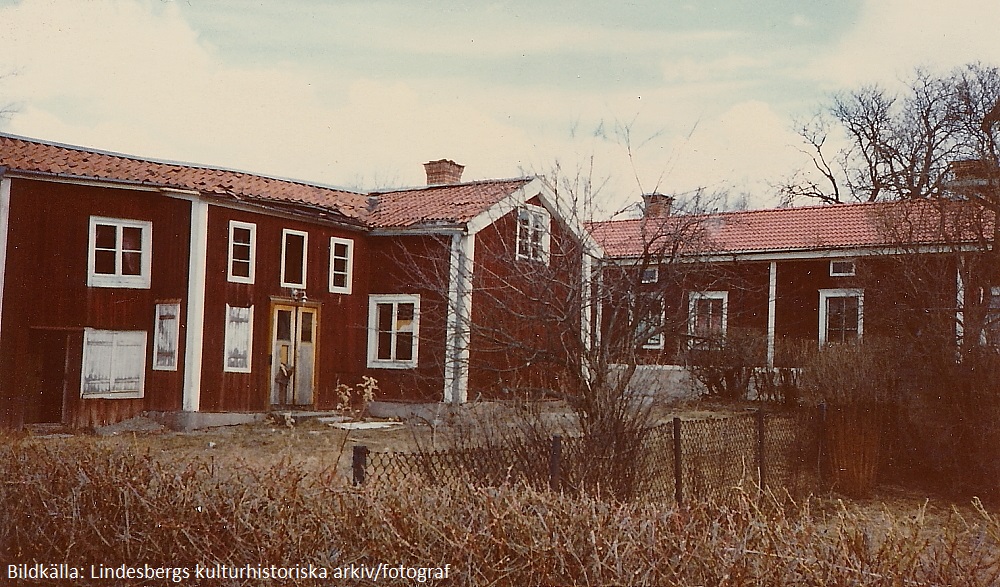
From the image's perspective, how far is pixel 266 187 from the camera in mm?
16594

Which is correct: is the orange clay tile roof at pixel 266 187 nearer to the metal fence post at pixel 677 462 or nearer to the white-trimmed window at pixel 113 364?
the white-trimmed window at pixel 113 364

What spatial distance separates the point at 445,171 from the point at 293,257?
555 cm

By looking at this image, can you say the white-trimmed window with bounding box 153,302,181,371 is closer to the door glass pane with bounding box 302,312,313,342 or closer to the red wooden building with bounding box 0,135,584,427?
the red wooden building with bounding box 0,135,584,427

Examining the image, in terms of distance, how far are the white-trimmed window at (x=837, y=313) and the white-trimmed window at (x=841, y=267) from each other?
410mm

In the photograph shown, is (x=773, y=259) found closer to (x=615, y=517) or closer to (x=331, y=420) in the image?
(x=331, y=420)

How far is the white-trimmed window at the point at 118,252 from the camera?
41.5 feet

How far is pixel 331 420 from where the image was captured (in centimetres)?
1686

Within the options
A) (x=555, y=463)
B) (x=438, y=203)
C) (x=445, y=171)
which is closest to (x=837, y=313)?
(x=445, y=171)

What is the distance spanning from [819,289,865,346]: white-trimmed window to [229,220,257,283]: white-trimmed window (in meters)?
13.5

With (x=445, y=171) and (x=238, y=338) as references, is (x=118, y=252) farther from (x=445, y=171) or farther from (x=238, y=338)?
(x=445, y=171)

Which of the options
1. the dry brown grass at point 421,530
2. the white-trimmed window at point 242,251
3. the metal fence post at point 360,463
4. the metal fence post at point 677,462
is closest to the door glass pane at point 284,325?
the white-trimmed window at point 242,251

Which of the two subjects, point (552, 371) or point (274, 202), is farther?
point (274, 202)

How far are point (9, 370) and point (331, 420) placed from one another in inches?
248

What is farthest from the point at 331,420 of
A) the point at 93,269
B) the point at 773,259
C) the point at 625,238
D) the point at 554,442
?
the point at 773,259
